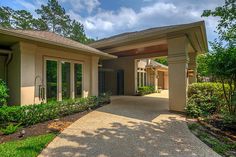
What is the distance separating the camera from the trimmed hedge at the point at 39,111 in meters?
6.42

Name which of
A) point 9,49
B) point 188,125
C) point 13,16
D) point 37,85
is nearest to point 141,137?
point 188,125

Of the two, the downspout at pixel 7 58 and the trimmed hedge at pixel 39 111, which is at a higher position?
the downspout at pixel 7 58

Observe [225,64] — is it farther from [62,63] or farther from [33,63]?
[33,63]

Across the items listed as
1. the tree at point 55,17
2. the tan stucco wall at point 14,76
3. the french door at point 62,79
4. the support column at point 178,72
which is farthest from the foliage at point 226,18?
the tree at point 55,17

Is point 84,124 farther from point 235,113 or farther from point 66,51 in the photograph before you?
point 235,113

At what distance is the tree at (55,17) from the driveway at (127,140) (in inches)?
1199

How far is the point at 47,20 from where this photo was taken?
3247cm

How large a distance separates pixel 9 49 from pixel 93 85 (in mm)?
5412

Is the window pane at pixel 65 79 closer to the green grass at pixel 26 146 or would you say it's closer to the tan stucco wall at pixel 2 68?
the tan stucco wall at pixel 2 68

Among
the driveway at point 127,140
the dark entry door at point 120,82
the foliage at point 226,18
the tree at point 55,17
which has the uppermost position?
the tree at point 55,17

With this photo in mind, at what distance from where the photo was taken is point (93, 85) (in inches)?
464

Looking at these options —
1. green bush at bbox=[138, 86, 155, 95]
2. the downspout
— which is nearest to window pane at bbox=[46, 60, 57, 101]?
the downspout

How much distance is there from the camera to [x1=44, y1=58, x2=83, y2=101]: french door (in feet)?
30.1

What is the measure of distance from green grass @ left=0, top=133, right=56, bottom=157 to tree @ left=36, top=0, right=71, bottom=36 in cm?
3185
